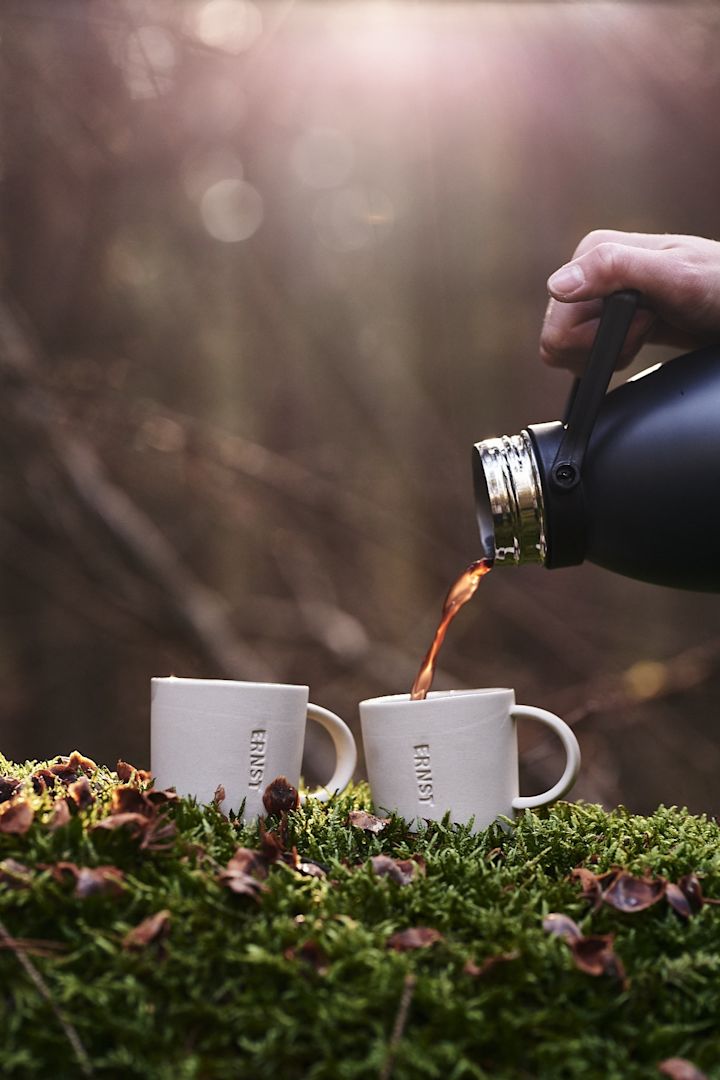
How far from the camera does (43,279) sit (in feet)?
11.0

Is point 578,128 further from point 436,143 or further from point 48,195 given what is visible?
point 48,195

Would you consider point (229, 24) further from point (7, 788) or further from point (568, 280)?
point (7, 788)

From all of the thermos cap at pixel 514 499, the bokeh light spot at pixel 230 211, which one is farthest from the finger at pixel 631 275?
the bokeh light spot at pixel 230 211

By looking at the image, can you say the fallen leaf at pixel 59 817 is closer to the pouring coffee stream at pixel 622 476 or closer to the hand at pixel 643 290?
the pouring coffee stream at pixel 622 476

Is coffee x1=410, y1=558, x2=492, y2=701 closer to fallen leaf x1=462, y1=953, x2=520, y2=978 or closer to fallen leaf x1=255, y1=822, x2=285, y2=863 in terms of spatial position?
fallen leaf x1=255, y1=822, x2=285, y2=863

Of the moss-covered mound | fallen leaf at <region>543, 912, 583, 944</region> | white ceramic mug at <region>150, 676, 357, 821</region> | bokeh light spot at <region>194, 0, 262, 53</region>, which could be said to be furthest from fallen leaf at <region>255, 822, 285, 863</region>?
bokeh light spot at <region>194, 0, 262, 53</region>

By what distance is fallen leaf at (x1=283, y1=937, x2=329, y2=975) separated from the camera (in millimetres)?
606

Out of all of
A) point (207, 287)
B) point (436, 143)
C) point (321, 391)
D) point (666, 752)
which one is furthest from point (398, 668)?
point (436, 143)

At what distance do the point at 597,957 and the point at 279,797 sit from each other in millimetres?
348

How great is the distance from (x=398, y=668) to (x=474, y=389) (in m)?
1.12

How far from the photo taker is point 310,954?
0.61m

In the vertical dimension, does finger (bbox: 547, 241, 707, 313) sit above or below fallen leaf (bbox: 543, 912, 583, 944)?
above

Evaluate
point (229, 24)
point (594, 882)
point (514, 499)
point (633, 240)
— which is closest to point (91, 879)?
point (594, 882)

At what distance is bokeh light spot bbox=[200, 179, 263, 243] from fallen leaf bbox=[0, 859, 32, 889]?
3.31 meters
